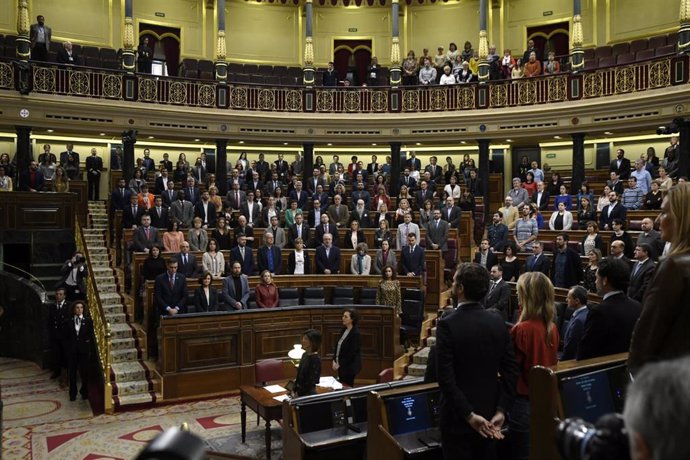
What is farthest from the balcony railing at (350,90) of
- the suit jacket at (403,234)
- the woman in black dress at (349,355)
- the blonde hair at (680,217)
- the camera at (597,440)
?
the camera at (597,440)

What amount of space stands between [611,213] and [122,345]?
7136mm

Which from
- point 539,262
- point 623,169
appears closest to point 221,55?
point 623,169

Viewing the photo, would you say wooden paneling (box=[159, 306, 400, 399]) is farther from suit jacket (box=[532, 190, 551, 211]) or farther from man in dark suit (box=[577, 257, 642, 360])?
man in dark suit (box=[577, 257, 642, 360])

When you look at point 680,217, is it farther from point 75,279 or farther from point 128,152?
point 128,152

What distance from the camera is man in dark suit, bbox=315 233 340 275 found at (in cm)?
961

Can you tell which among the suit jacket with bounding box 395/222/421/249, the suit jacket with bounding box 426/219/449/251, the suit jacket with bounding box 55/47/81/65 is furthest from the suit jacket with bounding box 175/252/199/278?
the suit jacket with bounding box 55/47/81/65

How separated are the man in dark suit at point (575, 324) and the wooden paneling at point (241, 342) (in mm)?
3865

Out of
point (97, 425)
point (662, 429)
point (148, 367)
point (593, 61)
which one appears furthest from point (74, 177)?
point (662, 429)

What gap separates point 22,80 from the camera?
12742 mm

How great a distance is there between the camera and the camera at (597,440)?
3.42 ft

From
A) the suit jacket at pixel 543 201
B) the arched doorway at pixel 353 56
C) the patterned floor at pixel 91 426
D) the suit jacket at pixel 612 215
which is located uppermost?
the arched doorway at pixel 353 56

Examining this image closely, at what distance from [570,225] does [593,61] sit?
761 centimetres

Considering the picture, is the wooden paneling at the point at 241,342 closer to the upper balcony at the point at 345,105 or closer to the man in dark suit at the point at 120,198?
the man in dark suit at the point at 120,198

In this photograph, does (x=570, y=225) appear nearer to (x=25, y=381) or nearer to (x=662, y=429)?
(x=25, y=381)
